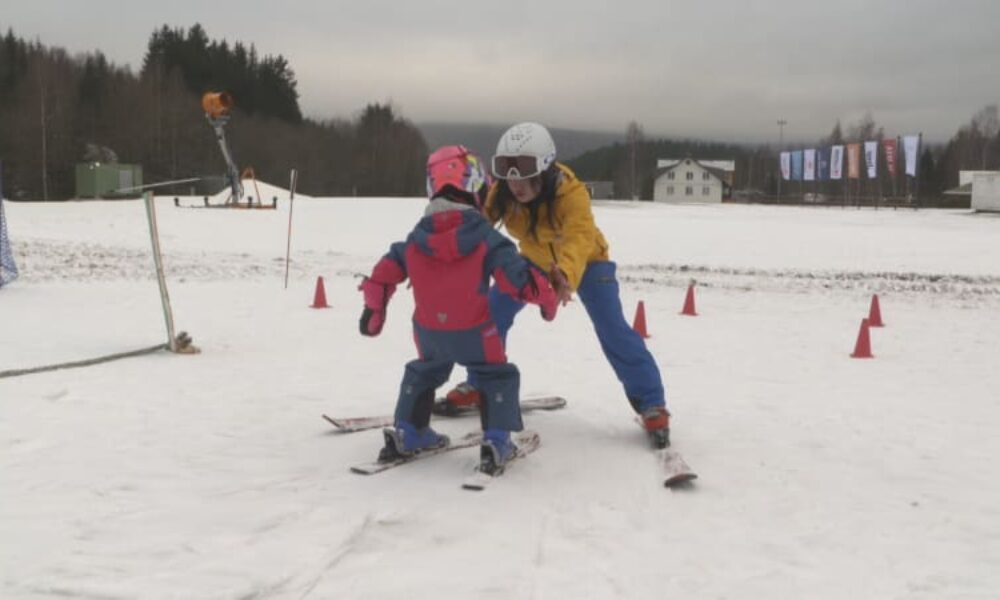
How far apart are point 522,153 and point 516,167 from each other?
10 cm

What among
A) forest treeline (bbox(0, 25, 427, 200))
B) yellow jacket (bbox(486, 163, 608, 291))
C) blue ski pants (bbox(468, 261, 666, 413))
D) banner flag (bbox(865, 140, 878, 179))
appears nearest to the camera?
yellow jacket (bbox(486, 163, 608, 291))

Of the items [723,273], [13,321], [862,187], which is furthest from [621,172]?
[13,321]

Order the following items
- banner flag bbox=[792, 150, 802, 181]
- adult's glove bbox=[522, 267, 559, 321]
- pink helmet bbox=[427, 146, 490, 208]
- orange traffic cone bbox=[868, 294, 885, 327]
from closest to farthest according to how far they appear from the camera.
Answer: adult's glove bbox=[522, 267, 559, 321], pink helmet bbox=[427, 146, 490, 208], orange traffic cone bbox=[868, 294, 885, 327], banner flag bbox=[792, 150, 802, 181]

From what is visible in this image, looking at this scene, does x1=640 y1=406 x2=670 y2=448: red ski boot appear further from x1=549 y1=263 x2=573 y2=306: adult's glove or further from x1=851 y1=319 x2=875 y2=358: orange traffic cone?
x1=851 y1=319 x2=875 y2=358: orange traffic cone

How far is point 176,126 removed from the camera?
65.6m

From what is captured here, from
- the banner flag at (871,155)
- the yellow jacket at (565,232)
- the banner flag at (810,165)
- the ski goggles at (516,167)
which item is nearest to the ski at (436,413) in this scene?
the yellow jacket at (565,232)

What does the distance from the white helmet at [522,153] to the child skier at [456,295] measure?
32cm

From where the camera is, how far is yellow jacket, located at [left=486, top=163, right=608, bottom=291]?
Answer: 501 cm

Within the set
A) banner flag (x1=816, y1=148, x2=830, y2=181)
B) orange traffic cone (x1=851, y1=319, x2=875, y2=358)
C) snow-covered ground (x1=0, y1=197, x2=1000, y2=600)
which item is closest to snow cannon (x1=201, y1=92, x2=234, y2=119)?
snow-covered ground (x1=0, y1=197, x2=1000, y2=600)

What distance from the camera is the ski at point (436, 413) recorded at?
217 inches

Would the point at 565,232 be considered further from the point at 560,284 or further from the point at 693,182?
the point at 693,182

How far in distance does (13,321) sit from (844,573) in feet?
31.3

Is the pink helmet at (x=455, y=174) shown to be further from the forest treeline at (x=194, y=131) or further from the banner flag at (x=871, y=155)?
the banner flag at (x=871, y=155)

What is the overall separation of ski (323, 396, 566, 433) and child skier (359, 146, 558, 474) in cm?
74
